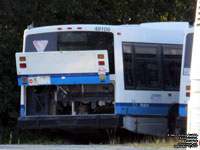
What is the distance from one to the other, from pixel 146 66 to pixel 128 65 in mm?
755

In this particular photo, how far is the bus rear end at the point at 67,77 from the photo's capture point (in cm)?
1528

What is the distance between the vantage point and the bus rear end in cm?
1528

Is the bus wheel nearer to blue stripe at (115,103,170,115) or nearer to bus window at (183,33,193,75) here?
blue stripe at (115,103,170,115)

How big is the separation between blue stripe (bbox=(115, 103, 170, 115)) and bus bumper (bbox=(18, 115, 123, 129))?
271 mm

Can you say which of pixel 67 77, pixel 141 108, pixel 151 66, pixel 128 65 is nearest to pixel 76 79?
pixel 67 77

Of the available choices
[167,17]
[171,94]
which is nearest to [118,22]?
[167,17]

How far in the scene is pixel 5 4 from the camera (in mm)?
23688

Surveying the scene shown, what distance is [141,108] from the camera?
1617cm

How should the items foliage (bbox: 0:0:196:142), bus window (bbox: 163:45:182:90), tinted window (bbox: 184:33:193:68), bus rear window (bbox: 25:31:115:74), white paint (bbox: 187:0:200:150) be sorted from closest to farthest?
white paint (bbox: 187:0:200:150), tinted window (bbox: 184:33:193:68), bus rear window (bbox: 25:31:115:74), bus window (bbox: 163:45:182:90), foliage (bbox: 0:0:196:142)

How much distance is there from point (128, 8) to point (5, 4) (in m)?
5.04

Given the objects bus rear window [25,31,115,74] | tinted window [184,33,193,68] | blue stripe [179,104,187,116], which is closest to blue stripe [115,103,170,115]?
bus rear window [25,31,115,74]

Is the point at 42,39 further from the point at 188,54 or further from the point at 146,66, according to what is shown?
the point at 188,54

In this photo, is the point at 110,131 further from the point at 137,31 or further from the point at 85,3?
the point at 85,3

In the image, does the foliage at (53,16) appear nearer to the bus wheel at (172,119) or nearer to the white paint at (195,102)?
the bus wheel at (172,119)
